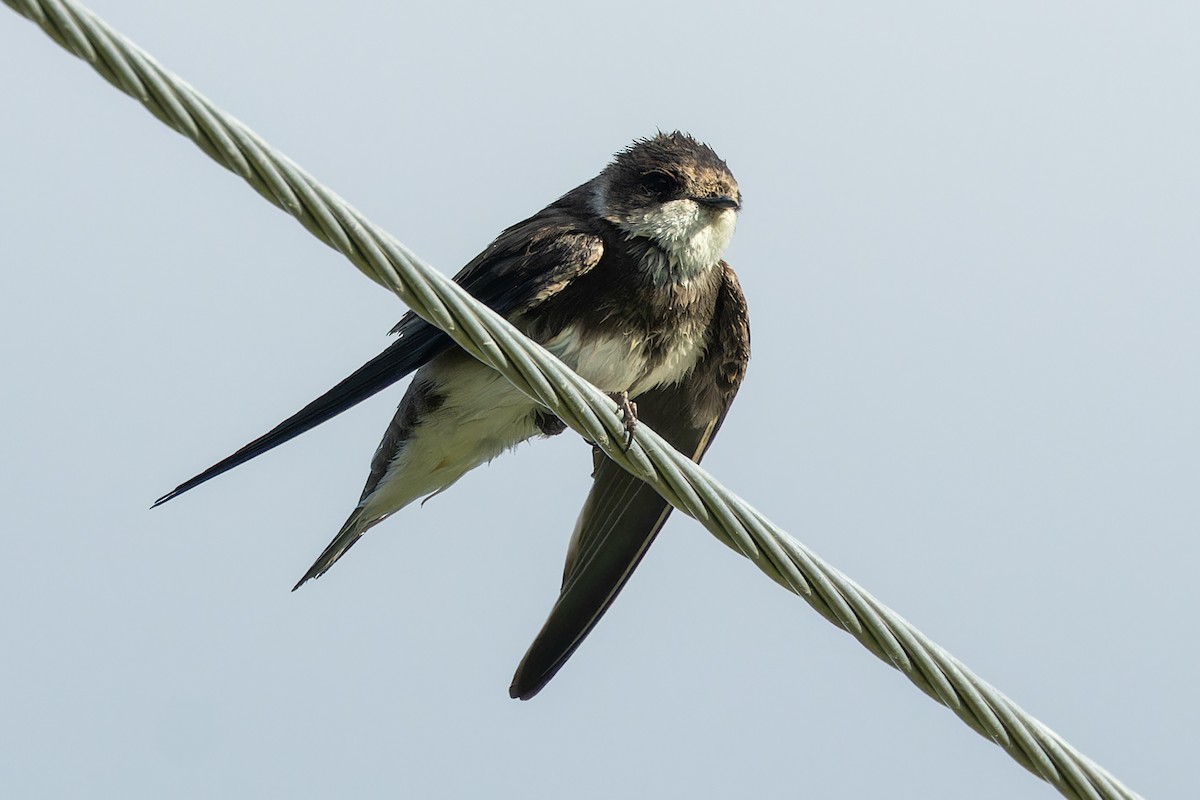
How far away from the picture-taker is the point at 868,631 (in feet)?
13.8

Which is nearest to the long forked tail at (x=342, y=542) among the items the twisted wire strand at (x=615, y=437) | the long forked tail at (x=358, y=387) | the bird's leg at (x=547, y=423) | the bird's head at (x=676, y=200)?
the bird's leg at (x=547, y=423)

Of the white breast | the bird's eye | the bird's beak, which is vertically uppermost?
the bird's eye

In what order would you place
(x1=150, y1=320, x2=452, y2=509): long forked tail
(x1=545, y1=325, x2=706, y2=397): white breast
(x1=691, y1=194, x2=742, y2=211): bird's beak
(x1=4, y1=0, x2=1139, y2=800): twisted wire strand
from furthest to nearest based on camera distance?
(x1=691, y1=194, x2=742, y2=211): bird's beak < (x1=545, y1=325, x2=706, y2=397): white breast < (x1=150, y1=320, x2=452, y2=509): long forked tail < (x1=4, y1=0, x2=1139, y2=800): twisted wire strand

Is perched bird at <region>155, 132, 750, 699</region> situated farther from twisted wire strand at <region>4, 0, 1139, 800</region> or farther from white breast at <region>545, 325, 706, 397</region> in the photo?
twisted wire strand at <region>4, 0, 1139, 800</region>

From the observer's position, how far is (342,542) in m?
7.47

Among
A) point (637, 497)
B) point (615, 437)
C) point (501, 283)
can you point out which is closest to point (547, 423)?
point (637, 497)

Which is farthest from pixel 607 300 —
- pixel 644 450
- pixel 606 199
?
pixel 644 450

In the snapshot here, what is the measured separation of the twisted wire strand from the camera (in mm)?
3531

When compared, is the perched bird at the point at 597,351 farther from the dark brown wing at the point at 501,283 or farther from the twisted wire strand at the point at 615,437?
the twisted wire strand at the point at 615,437

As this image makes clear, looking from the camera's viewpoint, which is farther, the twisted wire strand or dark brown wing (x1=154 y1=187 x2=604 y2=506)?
dark brown wing (x1=154 y1=187 x2=604 y2=506)

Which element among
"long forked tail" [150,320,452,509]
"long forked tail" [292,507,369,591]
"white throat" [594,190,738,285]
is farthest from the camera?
"long forked tail" [292,507,369,591]

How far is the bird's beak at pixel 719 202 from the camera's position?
693cm

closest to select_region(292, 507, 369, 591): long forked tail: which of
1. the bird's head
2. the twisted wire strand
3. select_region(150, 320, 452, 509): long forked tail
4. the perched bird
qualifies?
the perched bird

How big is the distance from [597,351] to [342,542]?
1779mm
